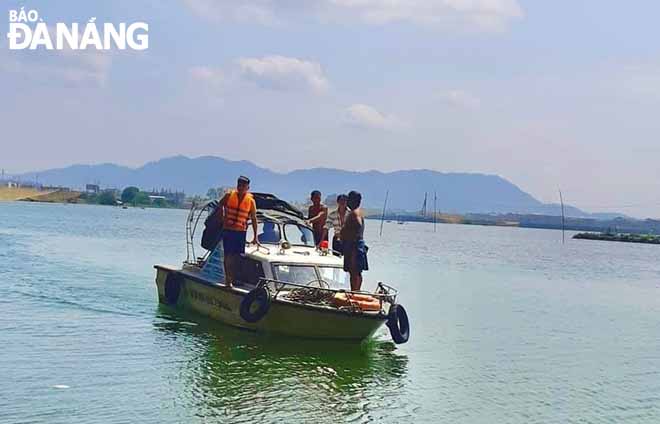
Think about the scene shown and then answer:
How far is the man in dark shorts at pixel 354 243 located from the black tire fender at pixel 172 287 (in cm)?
564

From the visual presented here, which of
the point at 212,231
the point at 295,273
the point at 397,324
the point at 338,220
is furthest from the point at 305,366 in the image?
the point at 212,231

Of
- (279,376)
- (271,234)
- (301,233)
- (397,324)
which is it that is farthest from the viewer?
(301,233)

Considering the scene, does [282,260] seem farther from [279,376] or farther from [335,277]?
[279,376]

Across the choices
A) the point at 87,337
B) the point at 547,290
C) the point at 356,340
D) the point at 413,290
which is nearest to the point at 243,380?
the point at 356,340

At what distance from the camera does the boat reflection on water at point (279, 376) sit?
12977 mm

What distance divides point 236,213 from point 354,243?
2614mm

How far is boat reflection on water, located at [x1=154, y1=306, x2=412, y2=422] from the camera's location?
1298 cm

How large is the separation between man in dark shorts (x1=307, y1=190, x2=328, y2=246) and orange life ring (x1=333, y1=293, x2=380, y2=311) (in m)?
4.01

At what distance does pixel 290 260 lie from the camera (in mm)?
18469

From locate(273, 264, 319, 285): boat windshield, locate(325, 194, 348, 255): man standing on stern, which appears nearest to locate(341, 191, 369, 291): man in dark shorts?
locate(325, 194, 348, 255): man standing on stern

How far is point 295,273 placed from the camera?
1844 cm

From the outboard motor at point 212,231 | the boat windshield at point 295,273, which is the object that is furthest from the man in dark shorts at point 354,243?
the outboard motor at point 212,231

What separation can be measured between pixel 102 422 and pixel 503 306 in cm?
2034

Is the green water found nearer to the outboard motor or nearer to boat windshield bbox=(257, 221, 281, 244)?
the outboard motor
